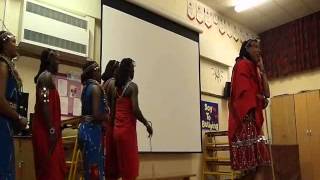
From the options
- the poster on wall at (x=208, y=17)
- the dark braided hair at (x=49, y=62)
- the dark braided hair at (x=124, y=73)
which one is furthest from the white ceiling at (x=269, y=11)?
the dark braided hair at (x=49, y=62)

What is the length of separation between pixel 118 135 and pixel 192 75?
259 cm

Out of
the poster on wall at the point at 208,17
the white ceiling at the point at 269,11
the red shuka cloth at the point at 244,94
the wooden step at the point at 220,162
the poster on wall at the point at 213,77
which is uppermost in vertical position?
the white ceiling at the point at 269,11

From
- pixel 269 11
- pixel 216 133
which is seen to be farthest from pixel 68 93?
pixel 269 11

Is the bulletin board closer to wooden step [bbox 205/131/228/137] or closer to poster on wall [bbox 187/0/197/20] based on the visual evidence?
wooden step [bbox 205/131/228/137]

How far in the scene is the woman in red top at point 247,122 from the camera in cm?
259

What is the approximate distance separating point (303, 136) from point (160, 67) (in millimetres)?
2875

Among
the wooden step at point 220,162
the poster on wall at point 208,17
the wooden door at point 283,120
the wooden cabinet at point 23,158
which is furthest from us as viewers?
the wooden door at point 283,120

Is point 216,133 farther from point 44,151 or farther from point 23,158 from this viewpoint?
point 44,151

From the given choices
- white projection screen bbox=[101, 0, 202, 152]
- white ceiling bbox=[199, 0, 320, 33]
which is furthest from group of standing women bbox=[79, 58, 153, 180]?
white ceiling bbox=[199, 0, 320, 33]

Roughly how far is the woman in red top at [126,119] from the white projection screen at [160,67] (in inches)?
37.7

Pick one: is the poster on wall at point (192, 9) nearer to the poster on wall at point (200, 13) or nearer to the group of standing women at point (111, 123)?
the poster on wall at point (200, 13)

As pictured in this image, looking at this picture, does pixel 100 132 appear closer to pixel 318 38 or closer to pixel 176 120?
pixel 176 120

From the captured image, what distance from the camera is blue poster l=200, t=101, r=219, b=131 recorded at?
17.7ft

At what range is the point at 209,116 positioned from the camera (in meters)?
5.52
